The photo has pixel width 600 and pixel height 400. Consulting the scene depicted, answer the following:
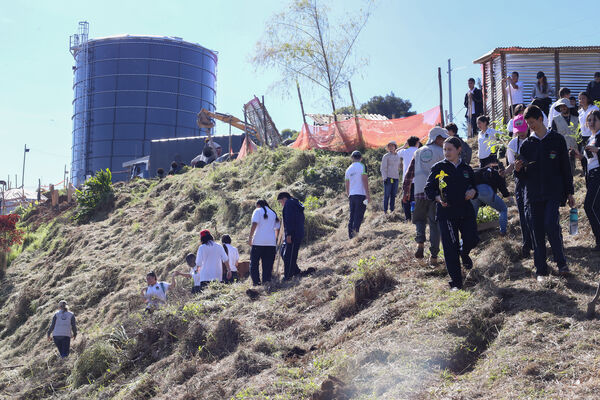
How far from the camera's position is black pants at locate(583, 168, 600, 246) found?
700 centimetres

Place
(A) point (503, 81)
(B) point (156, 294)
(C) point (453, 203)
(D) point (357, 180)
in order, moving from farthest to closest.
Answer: (A) point (503, 81), (B) point (156, 294), (D) point (357, 180), (C) point (453, 203)

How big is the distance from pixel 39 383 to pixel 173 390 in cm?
466

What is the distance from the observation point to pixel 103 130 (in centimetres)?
5100

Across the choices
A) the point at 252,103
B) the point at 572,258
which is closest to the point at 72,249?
the point at 252,103

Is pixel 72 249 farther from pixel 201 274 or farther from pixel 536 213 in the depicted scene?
pixel 536 213

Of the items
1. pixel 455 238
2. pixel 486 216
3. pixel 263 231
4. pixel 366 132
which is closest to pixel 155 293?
pixel 263 231

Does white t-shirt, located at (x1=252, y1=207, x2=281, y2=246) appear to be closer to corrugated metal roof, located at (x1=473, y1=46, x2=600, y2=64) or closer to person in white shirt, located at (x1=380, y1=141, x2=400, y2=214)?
person in white shirt, located at (x1=380, y1=141, x2=400, y2=214)

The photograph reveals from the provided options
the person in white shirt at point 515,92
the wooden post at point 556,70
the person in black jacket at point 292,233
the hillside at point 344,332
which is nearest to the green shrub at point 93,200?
the hillside at point 344,332

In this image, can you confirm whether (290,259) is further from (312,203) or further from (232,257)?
(312,203)

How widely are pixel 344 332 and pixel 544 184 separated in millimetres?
2750

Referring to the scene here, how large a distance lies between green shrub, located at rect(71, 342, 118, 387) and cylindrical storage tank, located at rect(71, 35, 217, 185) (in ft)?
134

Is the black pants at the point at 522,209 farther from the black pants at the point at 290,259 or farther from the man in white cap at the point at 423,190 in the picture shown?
the black pants at the point at 290,259

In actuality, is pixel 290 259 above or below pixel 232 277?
above

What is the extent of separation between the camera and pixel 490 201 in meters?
8.09
